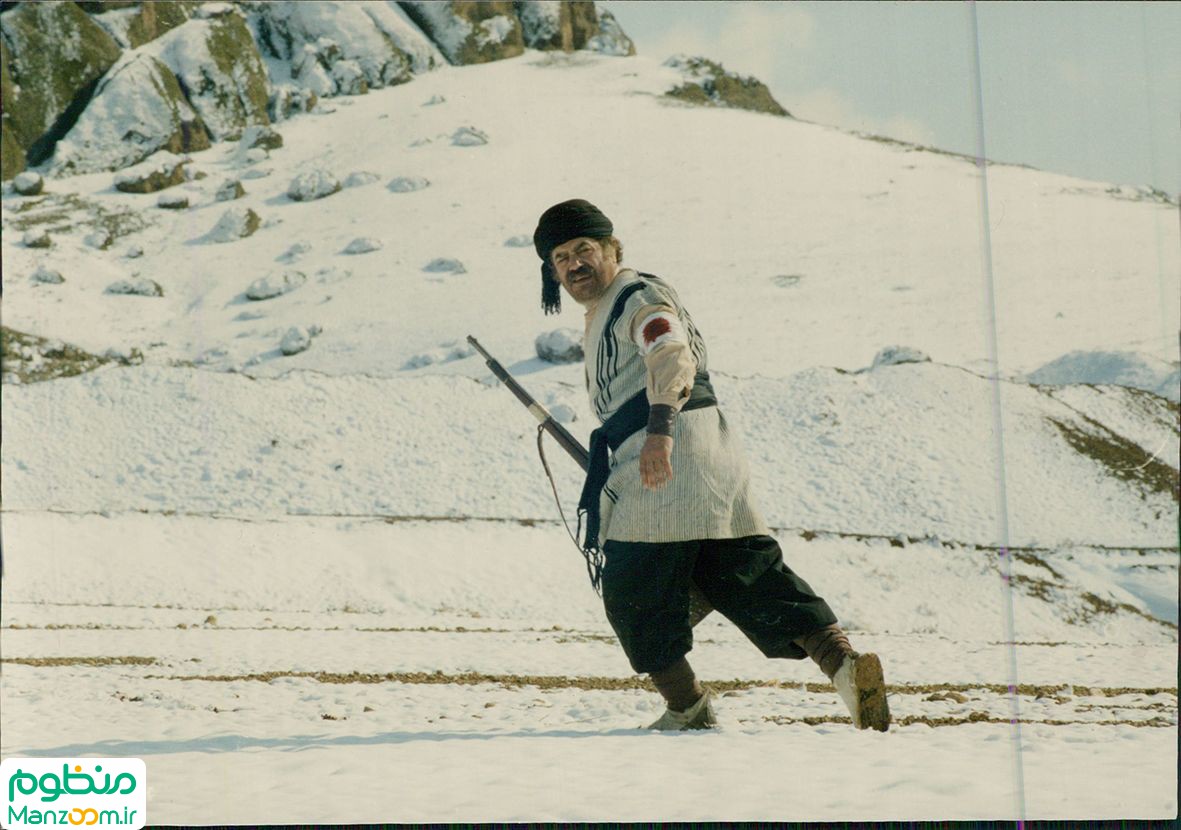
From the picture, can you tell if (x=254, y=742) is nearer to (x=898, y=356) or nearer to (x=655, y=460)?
(x=655, y=460)

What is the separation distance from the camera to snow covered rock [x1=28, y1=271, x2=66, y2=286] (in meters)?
6.46

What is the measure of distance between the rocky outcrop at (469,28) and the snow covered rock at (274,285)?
4.77ft

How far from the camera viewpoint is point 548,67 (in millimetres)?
5473

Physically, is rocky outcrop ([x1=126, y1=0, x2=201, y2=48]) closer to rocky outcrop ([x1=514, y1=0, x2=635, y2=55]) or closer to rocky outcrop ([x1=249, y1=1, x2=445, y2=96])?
rocky outcrop ([x1=249, y1=1, x2=445, y2=96])

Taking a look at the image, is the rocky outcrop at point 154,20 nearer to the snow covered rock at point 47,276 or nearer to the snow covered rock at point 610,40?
→ the snow covered rock at point 610,40

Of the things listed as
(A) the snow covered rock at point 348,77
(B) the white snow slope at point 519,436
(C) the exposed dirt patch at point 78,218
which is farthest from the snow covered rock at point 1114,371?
(C) the exposed dirt patch at point 78,218

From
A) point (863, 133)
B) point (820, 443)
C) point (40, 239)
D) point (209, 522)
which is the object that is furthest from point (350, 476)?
point (863, 133)

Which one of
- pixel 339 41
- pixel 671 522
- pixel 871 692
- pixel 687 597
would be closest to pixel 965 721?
pixel 871 692

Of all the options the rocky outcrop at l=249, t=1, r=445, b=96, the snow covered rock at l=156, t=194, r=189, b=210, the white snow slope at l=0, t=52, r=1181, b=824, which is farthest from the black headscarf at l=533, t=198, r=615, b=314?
the snow covered rock at l=156, t=194, r=189, b=210

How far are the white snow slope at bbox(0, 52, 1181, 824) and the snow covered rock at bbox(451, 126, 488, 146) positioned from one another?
23mm

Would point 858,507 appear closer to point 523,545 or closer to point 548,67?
point 523,545

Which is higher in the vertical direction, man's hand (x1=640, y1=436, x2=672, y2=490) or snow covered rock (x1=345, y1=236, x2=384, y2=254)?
snow covered rock (x1=345, y1=236, x2=384, y2=254)

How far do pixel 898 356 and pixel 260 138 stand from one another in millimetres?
3470

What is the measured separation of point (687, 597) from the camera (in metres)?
3.37
